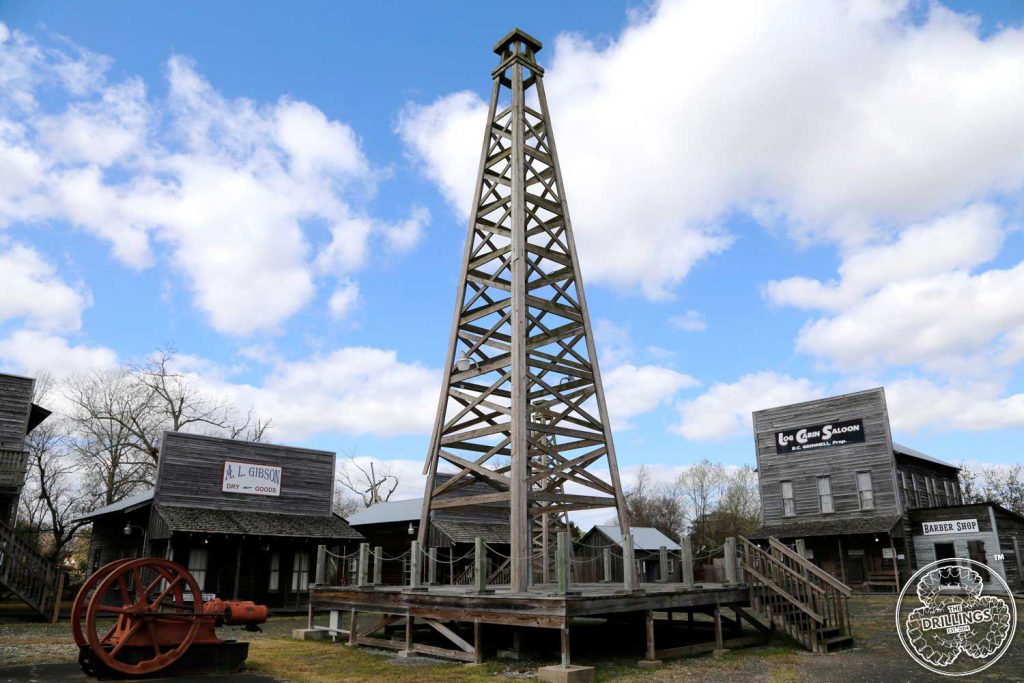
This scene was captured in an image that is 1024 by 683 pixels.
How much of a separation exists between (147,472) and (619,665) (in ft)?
128

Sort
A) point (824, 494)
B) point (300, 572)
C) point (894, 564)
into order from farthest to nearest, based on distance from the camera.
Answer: point (824, 494) → point (894, 564) → point (300, 572)

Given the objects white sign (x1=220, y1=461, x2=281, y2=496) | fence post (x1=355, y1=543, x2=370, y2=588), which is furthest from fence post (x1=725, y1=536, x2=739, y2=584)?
white sign (x1=220, y1=461, x2=281, y2=496)

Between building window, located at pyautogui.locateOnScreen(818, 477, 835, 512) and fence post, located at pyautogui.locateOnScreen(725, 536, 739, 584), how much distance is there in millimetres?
21112

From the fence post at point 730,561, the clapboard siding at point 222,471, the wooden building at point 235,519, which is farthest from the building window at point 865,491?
the clapboard siding at point 222,471

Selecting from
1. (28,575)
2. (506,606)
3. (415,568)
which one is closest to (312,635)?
(415,568)

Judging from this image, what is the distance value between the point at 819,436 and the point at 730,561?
2174 cm

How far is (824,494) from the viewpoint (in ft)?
112

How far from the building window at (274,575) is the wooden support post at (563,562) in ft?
61.0

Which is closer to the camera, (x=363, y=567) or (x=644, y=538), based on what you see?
(x=363, y=567)

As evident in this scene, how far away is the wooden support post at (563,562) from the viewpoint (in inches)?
456

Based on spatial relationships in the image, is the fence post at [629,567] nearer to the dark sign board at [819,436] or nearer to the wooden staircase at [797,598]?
the wooden staircase at [797,598]

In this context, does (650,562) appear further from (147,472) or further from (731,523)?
(147,472)

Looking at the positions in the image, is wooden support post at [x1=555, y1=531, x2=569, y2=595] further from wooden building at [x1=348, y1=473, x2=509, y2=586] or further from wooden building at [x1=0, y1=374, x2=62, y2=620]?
wooden building at [x1=0, y1=374, x2=62, y2=620]

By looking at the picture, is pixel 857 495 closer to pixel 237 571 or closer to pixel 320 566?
pixel 320 566
